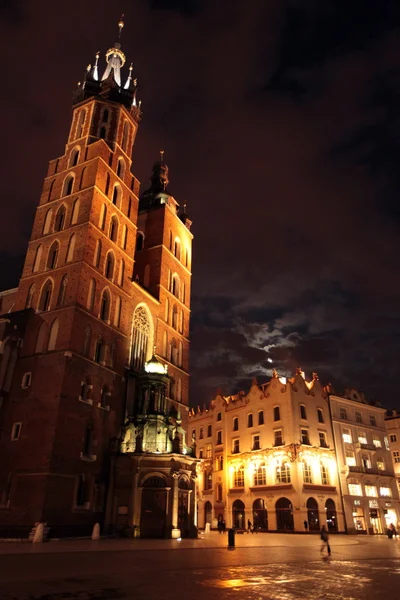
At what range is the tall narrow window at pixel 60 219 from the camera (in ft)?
139

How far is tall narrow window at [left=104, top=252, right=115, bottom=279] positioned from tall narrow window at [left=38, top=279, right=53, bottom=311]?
532 cm

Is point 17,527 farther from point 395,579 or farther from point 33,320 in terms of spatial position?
point 395,579

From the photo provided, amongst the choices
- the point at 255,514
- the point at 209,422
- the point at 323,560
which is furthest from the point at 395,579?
the point at 209,422

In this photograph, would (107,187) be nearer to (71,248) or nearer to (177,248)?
(71,248)

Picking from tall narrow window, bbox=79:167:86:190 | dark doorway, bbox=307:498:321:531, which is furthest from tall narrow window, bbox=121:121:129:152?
dark doorway, bbox=307:498:321:531

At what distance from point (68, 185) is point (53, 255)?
868 cm

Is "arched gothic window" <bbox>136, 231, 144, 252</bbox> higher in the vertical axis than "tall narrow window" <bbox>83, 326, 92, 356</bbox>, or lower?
higher

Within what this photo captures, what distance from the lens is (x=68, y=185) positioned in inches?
1780

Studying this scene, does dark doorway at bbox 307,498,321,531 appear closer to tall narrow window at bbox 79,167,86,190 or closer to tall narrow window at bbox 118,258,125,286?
tall narrow window at bbox 118,258,125,286

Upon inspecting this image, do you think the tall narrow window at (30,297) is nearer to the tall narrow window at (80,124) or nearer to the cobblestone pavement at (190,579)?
the tall narrow window at (80,124)

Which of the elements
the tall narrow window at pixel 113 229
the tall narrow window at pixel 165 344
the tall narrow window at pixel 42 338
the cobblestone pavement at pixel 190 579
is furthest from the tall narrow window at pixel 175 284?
the cobblestone pavement at pixel 190 579

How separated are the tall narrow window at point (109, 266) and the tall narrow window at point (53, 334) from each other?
767 cm

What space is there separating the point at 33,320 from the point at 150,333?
13.8 meters

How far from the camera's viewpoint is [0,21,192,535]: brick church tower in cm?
3120
